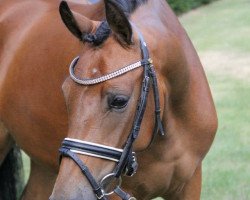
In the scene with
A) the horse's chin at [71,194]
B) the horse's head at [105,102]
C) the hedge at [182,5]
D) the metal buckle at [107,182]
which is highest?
the horse's head at [105,102]

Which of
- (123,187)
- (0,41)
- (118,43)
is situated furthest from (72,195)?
(0,41)

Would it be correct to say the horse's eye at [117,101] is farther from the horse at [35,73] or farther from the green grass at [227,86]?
the green grass at [227,86]

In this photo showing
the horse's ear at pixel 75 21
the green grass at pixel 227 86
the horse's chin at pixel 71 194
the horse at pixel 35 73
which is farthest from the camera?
the green grass at pixel 227 86

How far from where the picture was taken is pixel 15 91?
4.36 m

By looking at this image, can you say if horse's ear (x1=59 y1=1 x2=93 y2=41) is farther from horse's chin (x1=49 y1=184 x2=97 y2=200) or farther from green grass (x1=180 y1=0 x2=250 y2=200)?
green grass (x1=180 y1=0 x2=250 y2=200)

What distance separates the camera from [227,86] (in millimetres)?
10961

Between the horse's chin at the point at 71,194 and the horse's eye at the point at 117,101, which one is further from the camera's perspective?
the horse's eye at the point at 117,101

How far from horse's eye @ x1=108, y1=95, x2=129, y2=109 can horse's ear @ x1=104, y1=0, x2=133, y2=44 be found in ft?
0.86

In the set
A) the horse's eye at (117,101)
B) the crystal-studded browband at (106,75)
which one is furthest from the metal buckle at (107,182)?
the crystal-studded browband at (106,75)

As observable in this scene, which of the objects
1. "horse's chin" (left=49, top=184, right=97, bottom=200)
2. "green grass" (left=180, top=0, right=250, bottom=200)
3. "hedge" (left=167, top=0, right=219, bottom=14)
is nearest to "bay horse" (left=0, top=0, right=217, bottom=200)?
→ "horse's chin" (left=49, top=184, right=97, bottom=200)

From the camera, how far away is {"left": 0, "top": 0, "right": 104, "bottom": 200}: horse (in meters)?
4.02

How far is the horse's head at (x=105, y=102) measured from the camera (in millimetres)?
2900

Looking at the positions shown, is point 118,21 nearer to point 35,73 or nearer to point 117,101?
point 117,101

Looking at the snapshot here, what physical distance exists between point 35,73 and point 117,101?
1362 millimetres
